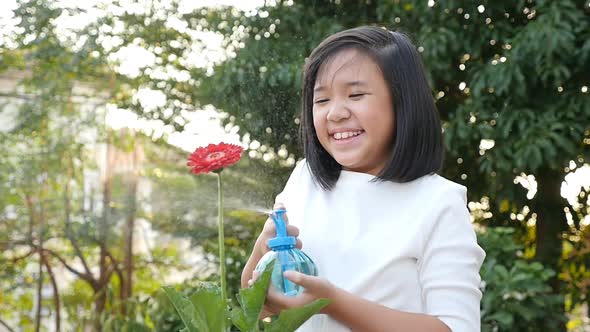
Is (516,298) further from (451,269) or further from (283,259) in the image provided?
(283,259)

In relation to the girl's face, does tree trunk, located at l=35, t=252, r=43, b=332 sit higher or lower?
lower

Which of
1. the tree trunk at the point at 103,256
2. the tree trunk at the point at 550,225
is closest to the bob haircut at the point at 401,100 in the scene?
the tree trunk at the point at 550,225

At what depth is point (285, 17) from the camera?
10.2 feet

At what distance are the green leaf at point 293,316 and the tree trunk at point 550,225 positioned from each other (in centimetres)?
243

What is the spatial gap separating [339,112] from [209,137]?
2.46 meters

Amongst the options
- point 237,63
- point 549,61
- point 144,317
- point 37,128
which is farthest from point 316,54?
point 37,128

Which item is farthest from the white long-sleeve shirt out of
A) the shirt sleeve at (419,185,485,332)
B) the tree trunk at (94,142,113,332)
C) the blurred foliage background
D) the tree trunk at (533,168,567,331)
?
the tree trunk at (94,142,113,332)

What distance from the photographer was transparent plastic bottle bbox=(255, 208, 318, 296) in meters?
0.90

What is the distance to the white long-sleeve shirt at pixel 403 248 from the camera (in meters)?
0.97

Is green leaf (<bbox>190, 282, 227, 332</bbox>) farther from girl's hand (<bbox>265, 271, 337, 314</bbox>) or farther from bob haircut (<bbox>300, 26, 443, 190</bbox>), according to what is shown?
bob haircut (<bbox>300, 26, 443, 190</bbox>)

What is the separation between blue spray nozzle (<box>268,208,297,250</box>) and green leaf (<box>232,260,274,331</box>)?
3cm

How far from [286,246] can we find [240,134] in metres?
2.26

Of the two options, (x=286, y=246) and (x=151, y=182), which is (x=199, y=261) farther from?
(x=286, y=246)

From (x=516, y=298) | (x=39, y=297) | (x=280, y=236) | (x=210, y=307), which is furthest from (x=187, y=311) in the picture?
(x=39, y=297)
